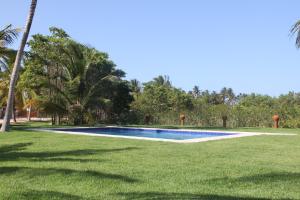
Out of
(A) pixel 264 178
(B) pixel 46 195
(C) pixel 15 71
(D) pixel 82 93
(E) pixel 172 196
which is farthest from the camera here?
(D) pixel 82 93

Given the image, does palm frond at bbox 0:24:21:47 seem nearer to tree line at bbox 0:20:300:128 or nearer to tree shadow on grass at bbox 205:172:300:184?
tree line at bbox 0:20:300:128

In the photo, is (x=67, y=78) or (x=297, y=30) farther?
(x=67, y=78)

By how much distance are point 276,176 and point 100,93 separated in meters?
19.7

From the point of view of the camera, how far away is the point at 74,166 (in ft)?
26.5

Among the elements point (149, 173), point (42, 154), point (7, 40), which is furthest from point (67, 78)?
point (149, 173)

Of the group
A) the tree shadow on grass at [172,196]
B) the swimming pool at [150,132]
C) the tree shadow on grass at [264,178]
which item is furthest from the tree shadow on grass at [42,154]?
the swimming pool at [150,132]

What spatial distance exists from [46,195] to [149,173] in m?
→ 2.09

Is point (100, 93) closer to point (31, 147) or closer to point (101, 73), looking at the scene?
point (101, 73)

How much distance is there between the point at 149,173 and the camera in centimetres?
742

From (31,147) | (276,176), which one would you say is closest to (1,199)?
(276,176)

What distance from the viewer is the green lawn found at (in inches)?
236

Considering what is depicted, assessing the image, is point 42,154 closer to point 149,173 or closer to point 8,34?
point 149,173

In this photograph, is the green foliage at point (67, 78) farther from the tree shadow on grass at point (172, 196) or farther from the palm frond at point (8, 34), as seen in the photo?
the tree shadow on grass at point (172, 196)

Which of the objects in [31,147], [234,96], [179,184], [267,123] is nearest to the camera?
[179,184]
